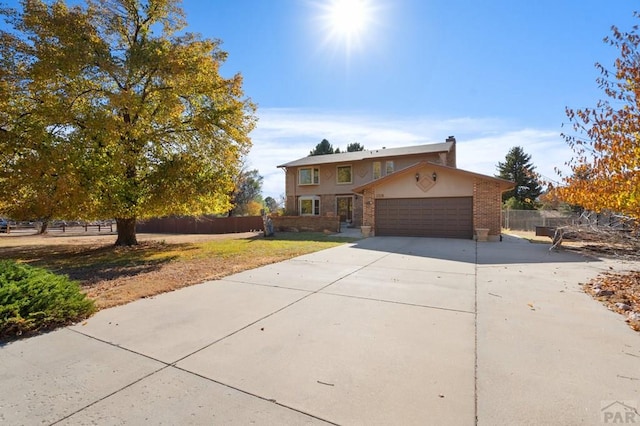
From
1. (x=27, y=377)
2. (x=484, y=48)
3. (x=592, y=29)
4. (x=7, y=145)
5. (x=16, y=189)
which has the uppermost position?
(x=484, y=48)

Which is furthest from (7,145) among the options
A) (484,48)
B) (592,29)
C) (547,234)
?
(547,234)

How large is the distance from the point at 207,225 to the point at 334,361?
967 inches

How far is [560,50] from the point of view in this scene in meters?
8.95

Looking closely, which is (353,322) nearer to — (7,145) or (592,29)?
(592,29)

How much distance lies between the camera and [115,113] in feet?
36.1

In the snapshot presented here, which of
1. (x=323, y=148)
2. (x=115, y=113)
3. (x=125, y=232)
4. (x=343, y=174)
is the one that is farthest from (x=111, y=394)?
(x=323, y=148)

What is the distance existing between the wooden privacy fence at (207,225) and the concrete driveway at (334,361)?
20263 mm

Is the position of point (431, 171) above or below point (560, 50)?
below

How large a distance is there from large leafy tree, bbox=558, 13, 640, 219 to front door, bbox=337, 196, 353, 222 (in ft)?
62.8

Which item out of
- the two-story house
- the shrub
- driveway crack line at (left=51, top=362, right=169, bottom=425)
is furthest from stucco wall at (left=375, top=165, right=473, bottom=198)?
driveway crack line at (left=51, top=362, right=169, bottom=425)

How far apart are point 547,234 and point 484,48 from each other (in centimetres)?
1187

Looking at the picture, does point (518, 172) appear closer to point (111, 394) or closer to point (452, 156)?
point (452, 156)

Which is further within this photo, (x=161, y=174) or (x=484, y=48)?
(x=161, y=174)

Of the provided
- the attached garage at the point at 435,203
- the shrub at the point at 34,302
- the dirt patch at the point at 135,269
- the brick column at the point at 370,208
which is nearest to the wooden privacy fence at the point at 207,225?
the brick column at the point at 370,208
